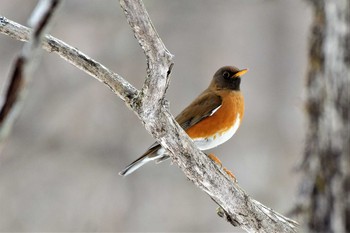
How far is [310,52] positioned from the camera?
4012 mm

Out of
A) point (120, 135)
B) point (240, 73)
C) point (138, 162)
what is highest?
point (120, 135)

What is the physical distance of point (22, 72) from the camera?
741mm

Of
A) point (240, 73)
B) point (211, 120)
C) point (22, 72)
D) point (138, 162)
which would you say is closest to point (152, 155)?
point (138, 162)

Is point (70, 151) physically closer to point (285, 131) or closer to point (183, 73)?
point (183, 73)

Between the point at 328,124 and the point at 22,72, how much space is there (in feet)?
10.3

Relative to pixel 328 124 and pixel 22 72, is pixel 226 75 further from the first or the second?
pixel 22 72

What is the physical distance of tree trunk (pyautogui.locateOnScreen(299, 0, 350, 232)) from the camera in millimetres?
3355

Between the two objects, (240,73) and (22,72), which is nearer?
(22,72)

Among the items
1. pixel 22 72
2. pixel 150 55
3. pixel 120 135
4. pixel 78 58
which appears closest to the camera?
pixel 22 72

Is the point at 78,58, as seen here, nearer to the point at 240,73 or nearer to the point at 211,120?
the point at 211,120

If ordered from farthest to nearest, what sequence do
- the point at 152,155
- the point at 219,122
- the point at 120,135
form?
the point at 120,135, the point at 219,122, the point at 152,155

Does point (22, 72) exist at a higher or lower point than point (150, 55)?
lower

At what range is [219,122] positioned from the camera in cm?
393

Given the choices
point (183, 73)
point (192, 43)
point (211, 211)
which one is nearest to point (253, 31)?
point (192, 43)
